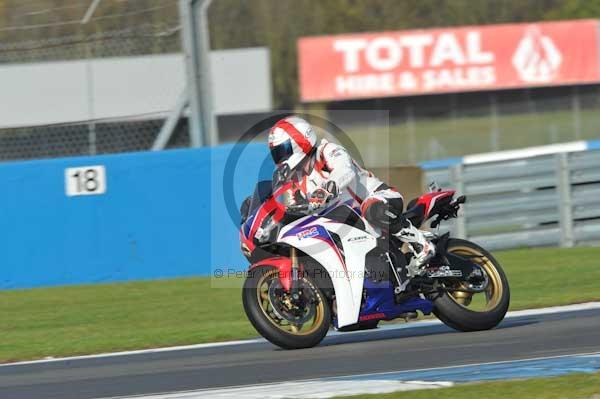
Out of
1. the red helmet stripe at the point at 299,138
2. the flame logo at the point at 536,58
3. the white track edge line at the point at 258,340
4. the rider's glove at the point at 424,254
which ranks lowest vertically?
the white track edge line at the point at 258,340

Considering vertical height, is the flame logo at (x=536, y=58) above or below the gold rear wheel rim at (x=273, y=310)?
above

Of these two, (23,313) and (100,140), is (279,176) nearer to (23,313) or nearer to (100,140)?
(23,313)

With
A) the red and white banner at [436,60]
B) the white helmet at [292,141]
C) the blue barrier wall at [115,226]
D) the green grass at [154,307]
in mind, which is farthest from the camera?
the red and white banner at [436,60]

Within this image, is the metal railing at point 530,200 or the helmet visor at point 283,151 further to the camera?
the metal railing at point 530,200

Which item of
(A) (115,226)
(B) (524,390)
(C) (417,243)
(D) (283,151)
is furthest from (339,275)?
(A) (115,226)

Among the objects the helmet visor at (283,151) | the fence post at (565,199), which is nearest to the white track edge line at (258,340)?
the helmet visor at (283,151)

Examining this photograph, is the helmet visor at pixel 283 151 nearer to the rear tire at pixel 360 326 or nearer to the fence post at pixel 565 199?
the rear tire at pixel 360 326

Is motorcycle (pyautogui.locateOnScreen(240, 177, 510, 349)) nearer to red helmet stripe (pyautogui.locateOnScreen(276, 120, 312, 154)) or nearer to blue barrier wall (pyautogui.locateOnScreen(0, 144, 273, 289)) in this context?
red helmet stripe (pyautogui.locateOnScreen(276, 120, 312, 154))

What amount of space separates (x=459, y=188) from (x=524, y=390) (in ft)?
27.5

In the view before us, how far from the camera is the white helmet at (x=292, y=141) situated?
7648 mm

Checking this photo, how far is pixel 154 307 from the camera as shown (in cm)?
1117

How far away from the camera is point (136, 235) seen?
42.4 feet

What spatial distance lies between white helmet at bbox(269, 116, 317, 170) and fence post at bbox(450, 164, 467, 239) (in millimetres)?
6511

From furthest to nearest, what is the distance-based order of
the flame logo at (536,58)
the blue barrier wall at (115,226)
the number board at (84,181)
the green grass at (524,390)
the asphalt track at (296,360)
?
the flame logo at (536,58), the number board at (84,181), the blue barrier wall at (115,226), the asphalt track at (296,360), the green grass at (524,390)
